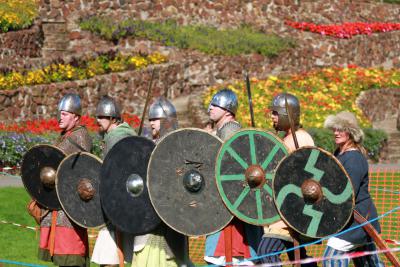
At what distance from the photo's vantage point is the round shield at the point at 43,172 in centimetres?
946

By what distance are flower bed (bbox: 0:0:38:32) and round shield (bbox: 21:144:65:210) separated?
14849 millimetres

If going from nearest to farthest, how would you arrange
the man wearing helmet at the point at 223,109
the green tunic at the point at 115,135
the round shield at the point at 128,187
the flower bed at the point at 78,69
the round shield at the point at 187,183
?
1. the round shield at the point at 187,183
2. the round shield at the point at 128,187
3. the man wearing helmet at the point at 223,109
4. the green tunic at the point at 115,135
5. the flower bed at the point at 78,69

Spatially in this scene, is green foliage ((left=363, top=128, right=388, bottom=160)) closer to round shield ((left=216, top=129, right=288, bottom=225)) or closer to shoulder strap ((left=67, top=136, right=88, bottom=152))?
shoulder strap ((left=67, top=136, right=88, bottom=152))

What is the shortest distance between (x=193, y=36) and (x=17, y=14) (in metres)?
4.21

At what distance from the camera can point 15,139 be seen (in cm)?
1748

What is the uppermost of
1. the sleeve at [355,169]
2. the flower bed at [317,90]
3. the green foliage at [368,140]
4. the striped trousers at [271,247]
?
the sleeve at [355,169]

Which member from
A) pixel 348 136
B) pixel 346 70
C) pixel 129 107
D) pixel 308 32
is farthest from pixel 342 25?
pixel 348 136

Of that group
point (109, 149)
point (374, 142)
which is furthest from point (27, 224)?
point (374, 142)

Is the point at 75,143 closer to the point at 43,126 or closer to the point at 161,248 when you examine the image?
the point at 161,248

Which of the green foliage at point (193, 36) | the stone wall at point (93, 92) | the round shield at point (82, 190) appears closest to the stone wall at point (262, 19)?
the green foliage at point (193, 36)

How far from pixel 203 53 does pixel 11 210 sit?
12.2 m

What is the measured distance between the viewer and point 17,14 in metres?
25.1

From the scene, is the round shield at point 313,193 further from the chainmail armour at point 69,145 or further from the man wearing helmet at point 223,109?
the chainmail armour at point 69,145

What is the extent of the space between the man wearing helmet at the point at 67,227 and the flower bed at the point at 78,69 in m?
11.4
